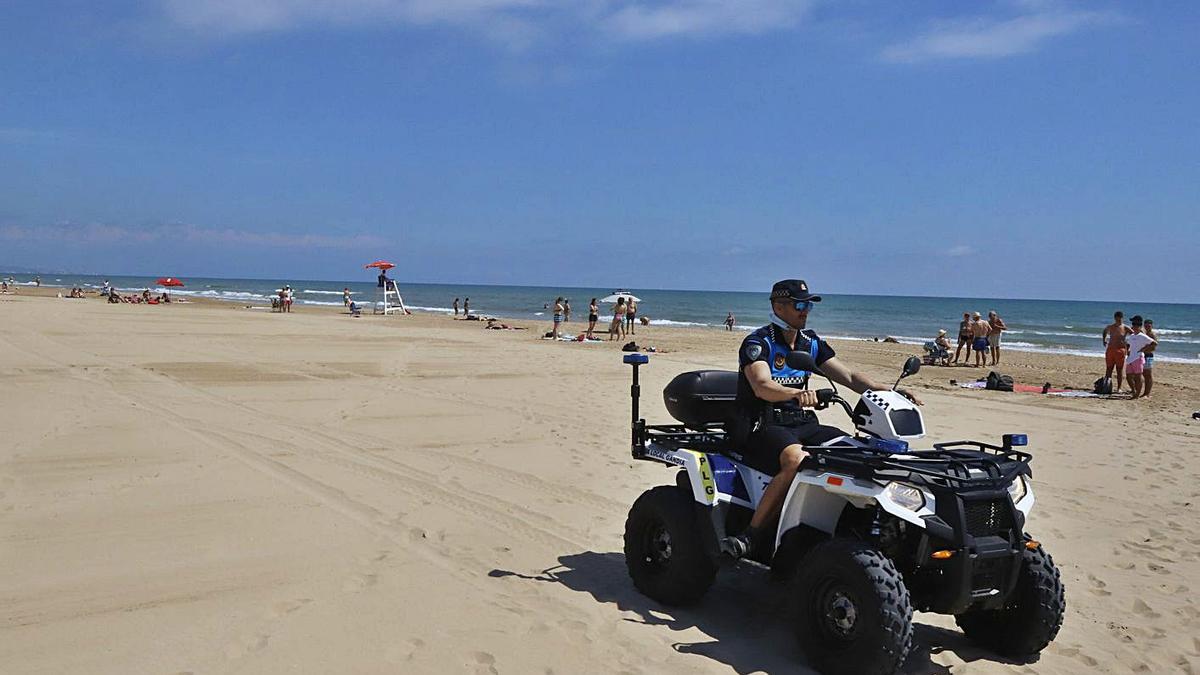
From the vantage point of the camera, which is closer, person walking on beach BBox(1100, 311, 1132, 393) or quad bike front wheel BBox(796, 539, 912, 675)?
quad bike front wheel BBox(796, 539, 912, 675)

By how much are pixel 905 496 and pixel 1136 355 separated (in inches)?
644

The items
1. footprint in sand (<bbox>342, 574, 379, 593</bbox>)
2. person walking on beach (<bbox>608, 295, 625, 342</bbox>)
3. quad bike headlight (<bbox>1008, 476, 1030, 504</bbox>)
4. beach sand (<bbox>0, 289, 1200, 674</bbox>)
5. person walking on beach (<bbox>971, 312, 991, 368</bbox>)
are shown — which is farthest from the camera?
person walking on beach (<bbox>608, 295, 625, 342</bbox>)

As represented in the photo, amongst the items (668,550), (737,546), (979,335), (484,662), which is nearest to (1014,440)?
(737,546)

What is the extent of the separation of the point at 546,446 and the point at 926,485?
6503 mm

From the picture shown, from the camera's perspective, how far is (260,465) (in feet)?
28.1

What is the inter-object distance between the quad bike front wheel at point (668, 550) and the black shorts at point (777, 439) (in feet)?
1.90

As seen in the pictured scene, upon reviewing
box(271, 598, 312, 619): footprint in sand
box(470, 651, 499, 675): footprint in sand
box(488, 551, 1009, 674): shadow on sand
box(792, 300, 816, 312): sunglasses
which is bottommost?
box(488, 551, 1009, 674): shadow on sand

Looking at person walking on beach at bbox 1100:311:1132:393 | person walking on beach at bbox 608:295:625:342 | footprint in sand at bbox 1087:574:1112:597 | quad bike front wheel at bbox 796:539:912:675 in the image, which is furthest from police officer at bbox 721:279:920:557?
person walking on beach at bbox 608:295:625:342

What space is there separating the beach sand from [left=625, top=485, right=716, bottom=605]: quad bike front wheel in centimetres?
14

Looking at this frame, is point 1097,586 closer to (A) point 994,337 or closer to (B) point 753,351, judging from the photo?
(B) point 753,351

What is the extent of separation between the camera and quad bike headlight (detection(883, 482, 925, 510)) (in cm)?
412

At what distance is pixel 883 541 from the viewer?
4340mm

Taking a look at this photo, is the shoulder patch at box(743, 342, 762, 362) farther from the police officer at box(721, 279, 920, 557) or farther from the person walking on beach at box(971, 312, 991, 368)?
the person walking on beach at box(971, 312, 991, 368)

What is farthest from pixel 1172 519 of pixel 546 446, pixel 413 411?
pixel 413 411
